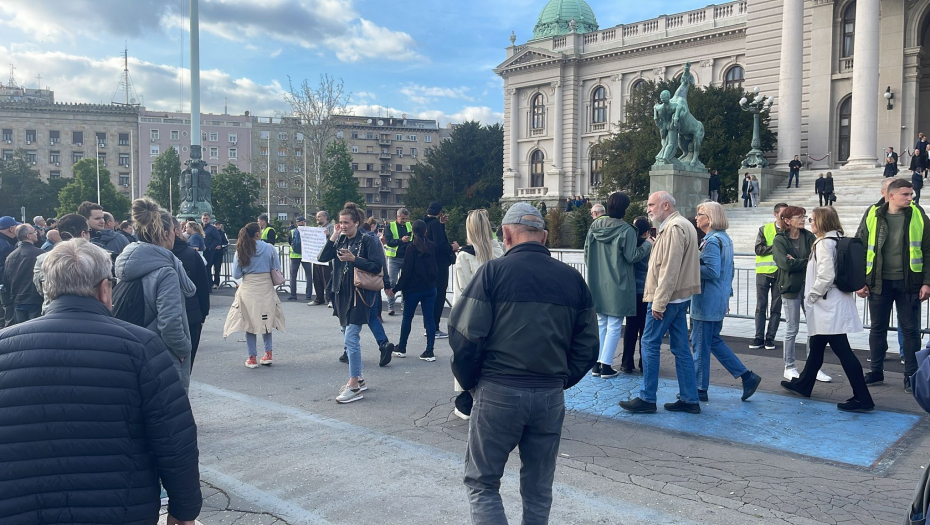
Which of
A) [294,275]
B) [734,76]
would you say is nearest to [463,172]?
[734,76]

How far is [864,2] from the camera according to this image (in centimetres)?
3222

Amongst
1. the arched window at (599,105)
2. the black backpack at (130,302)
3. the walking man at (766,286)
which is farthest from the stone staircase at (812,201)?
the arched window at (599,105)

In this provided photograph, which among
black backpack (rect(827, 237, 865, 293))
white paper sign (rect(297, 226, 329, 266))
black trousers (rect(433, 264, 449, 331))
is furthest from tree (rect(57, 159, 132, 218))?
black backpack (rect(827, 237, 865, 293))

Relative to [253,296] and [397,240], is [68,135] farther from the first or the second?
[253,296]

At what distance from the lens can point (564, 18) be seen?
69312 mm

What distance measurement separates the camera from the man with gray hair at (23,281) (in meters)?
7.50

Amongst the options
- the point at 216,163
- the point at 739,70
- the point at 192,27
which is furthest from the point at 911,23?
the point at 216,163

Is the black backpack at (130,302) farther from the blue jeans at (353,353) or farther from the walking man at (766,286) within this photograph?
the walking man at (766,286)

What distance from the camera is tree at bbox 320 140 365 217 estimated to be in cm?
4675

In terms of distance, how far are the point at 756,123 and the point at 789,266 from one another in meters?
28.5

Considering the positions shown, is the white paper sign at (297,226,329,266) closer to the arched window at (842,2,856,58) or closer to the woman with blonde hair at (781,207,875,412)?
the woman with blonde hair at (781,207,875,412)

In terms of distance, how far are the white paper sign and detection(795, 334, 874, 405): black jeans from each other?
1042 cm

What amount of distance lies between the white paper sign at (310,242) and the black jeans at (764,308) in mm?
8879

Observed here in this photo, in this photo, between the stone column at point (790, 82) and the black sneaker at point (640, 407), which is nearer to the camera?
the black sneaker at point (640, 407)
